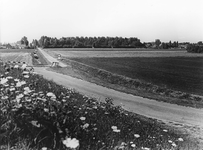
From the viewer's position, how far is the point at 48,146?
12.5 ft

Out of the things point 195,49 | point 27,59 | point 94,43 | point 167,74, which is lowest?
point 167,74

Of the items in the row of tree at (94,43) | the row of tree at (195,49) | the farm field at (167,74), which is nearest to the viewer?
the farm field at (167,74)

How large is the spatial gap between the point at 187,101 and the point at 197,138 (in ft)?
31.4

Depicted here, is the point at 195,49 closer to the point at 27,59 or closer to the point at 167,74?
the point at 167,74

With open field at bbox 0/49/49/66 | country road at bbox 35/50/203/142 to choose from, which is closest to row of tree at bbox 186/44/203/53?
open field at bbox 0/49/49/66

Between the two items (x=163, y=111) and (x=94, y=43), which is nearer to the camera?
(x=163, y=111)

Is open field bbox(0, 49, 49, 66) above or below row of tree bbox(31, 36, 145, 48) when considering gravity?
below

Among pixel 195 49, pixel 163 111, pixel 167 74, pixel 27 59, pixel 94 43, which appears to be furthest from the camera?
pixel 94 43

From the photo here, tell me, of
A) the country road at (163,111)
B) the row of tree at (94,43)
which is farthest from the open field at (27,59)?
the row of tree at (94,43)

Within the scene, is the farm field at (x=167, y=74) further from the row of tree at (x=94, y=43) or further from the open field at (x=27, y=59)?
the row of tree at (x=94, y=43)

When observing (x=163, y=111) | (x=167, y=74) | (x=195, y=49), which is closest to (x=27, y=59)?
(x=167, y=74)

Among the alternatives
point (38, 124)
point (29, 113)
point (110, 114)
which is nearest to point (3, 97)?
point (29, 113)

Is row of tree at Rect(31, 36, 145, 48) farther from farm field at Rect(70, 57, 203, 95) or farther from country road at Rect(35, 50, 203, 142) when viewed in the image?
country road at Rect(35, 50, 203, 142)

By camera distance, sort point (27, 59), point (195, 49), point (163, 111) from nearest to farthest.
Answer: point (163, 111), point (27, 59), point (195, 49)
